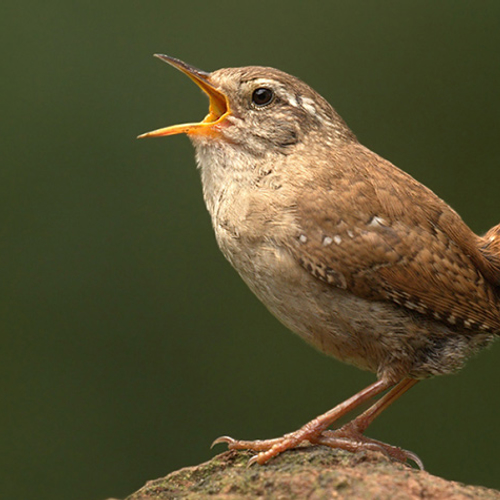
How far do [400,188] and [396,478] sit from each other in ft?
3.75

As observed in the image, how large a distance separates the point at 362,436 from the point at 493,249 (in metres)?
0.94

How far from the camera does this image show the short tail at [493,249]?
3025mm

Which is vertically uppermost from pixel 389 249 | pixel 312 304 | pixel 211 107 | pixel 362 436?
pixel 211 107

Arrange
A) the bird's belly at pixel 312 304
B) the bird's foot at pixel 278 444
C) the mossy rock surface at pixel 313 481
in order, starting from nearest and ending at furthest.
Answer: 1. the mossy rock surface at pixel 313 481
2. the bird's foot at pixel 278 444
3. the bird's belly at pixel 312 304

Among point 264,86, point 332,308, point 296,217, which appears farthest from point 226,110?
point 332,308

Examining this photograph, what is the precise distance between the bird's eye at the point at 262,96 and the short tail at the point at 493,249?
1.07 metres

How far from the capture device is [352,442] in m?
2.73

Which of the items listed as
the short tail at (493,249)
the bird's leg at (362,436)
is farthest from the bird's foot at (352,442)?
the short tail at (493,249)

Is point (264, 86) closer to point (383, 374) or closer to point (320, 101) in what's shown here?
point (320, 101)

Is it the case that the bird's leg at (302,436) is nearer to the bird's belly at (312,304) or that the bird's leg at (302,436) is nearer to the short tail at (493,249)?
the bird's belly at (312,304)

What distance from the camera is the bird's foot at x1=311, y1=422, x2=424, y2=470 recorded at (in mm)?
2724

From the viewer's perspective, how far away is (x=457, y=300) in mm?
2787

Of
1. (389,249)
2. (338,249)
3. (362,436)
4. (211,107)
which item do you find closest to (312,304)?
(338,249)

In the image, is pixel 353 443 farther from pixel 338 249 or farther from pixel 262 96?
pixel 262 96
